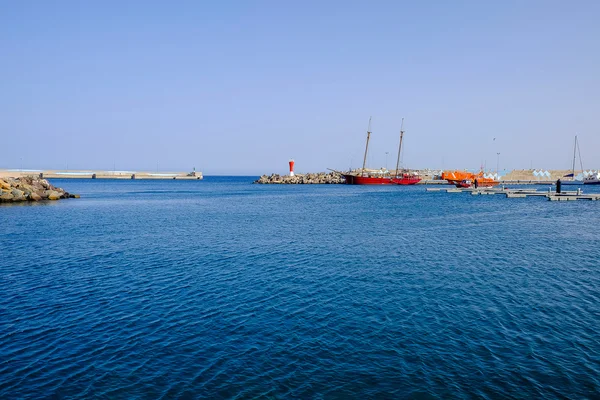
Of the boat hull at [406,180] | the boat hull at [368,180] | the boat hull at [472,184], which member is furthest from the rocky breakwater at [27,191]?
the boat hull at [406,180]

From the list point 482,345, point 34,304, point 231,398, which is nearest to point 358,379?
point 231,398

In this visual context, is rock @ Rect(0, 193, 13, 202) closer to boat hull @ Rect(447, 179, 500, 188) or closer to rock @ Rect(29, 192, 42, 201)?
rock @ Rect(29, 192, 42, 201)

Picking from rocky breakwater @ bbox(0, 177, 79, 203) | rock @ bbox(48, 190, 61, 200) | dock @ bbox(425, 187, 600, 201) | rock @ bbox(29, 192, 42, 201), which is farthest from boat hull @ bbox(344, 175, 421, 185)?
rock @ bbox(29, 192, 42, 201)

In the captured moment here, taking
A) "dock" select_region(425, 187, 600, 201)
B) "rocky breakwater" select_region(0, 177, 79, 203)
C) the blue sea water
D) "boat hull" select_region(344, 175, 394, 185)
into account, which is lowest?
the blue sea water

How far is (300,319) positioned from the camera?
53.0 ft

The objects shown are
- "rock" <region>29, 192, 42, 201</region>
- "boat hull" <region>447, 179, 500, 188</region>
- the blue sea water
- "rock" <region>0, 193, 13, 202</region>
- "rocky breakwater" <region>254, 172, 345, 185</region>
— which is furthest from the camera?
"rocky breakwater" <region>254, 172, 345, 185</region>

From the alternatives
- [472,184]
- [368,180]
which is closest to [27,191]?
[368,180]

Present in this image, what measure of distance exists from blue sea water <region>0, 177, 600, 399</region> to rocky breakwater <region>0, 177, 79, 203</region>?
44.5m

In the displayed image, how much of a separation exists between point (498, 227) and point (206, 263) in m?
31.3

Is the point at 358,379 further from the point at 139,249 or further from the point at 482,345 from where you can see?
the point at 139,249

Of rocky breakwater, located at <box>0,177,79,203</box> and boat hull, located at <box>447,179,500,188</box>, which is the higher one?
boat hull, located at <box>447,179,500,188</box>

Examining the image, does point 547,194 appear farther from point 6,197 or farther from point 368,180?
point 6,197

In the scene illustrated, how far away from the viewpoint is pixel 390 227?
4269cm

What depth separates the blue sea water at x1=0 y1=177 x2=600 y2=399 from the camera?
11.4 meters
